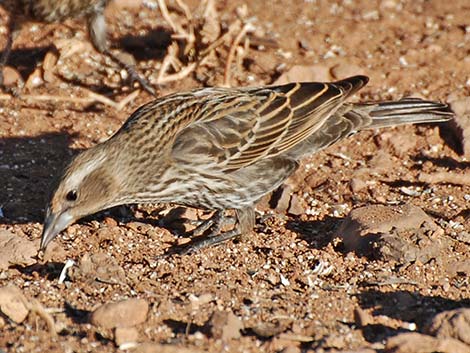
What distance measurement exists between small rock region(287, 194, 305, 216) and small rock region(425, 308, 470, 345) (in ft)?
7.45

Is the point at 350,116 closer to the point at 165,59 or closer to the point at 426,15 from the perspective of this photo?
the point at 165,59

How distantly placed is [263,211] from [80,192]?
178 centimetres

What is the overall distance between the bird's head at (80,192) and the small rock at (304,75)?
2.76 m

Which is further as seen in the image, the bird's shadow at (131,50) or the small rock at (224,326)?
the bird's shadow at (131,50)

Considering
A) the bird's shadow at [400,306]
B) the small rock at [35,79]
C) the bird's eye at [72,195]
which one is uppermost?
the bird's shadow at [400,306]

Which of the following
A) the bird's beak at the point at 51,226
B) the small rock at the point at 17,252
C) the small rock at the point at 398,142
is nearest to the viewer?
the bird's beak at the point at 51,226

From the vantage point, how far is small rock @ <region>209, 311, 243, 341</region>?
591cm

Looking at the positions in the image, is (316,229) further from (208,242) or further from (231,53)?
(231,53)

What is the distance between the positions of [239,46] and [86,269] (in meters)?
4.04

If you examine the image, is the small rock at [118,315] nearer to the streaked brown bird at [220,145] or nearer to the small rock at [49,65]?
the streaked brown bird at [220,145]

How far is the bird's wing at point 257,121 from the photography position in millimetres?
7758

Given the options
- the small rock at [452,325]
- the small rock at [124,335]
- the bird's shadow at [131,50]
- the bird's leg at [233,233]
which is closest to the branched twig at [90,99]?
the bird's shadow at [131,50]

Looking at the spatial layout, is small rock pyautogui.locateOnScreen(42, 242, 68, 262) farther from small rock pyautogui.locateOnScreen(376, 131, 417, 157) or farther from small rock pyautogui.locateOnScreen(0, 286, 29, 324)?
small rock pyautogui.locateOnScreen(376, 131, 417, 157)

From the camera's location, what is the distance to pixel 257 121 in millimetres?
8000
